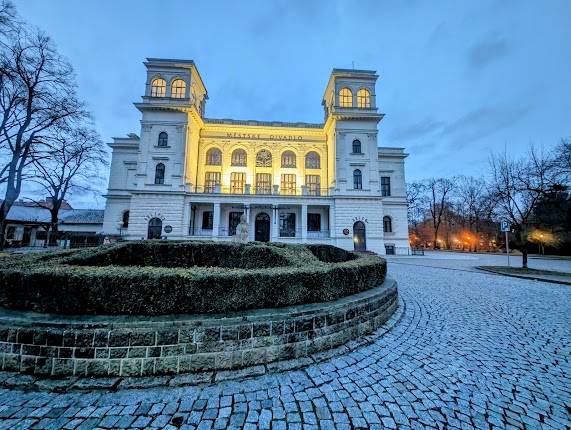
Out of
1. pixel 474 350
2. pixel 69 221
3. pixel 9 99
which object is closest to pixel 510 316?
pixel 474 350

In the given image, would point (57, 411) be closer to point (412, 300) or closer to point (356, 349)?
point (356, 349)

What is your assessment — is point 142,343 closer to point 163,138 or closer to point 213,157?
point 163,138

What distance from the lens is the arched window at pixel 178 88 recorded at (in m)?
27.4

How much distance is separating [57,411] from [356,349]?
3822 millimetres

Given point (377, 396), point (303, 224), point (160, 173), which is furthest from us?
point (160, 173)

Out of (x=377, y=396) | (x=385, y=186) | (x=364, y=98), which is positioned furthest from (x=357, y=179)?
(x=377, y=396)

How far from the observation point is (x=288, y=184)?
29.9 m

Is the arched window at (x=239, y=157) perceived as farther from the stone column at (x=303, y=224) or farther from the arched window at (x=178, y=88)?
the stone column at (x=303, y=224)

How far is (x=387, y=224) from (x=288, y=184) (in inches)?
538

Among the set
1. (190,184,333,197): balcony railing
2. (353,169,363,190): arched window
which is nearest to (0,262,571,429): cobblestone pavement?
(190,184,333,197): balcony railing

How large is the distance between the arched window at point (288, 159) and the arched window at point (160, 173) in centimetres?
1438

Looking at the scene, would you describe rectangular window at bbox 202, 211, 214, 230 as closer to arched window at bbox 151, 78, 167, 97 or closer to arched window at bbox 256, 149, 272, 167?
arched window at bbox 256, 149, 272, 167

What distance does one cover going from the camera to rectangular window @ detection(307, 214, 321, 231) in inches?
1129

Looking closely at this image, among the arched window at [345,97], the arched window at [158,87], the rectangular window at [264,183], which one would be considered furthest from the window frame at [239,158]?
the arched window at [345,97]
